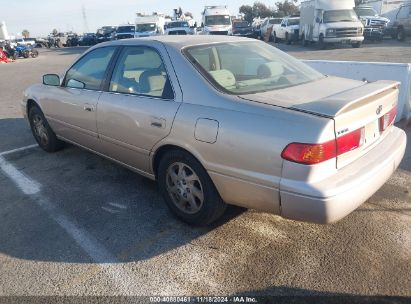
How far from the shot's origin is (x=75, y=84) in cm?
432

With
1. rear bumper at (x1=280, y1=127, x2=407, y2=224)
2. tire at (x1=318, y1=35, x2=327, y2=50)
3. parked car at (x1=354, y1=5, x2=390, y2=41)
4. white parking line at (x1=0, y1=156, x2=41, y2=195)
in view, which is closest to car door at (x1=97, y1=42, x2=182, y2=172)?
white parking line at (x1=0, y1=156, x2=41, y2=195)

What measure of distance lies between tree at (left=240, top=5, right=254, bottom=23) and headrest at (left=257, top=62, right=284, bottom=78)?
226 feet

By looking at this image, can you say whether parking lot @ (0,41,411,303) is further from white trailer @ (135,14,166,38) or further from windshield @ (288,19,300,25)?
white trailer @ (135,14,166,38)

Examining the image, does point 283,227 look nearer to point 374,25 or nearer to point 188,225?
point 188,225

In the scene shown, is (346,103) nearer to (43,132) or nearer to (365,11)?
(43,132)

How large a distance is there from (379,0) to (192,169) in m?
30.1

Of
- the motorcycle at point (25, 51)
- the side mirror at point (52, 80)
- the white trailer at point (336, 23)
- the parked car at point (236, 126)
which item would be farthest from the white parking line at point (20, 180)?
the motorcycle at point (25, 51)

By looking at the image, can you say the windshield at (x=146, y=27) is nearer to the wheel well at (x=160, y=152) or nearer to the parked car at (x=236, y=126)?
the parked car at (x=236, y=126)

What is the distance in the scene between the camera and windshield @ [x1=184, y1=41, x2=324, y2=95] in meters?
3.02

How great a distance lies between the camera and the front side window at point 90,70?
396 cm

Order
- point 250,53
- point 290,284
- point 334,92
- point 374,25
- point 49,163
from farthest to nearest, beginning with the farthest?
point 374,25 → point 49,163 → point 250,53 → point 334,92 → point 290,284

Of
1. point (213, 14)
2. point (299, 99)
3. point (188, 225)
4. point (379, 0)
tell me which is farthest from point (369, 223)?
point (379, 0)

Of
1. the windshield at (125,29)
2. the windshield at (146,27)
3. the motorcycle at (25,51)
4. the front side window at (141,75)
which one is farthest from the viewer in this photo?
the windshield at (125,29)

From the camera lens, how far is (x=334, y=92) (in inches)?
114
